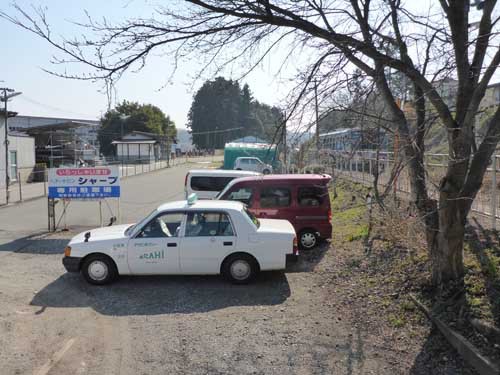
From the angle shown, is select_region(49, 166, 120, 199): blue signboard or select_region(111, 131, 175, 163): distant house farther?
select_region(111, 131, 175, 163): distant house

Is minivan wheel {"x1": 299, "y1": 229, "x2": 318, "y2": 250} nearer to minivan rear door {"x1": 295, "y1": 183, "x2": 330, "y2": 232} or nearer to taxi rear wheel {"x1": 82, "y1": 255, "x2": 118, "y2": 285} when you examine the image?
minivan rear door {"x1": 295, "y1": 183, "x2": 330, "y2": 232}

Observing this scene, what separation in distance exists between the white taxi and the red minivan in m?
2.38

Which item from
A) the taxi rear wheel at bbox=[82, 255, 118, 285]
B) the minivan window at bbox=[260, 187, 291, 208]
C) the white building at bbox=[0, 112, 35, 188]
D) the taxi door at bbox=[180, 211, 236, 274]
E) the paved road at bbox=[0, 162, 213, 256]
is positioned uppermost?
the white building at bbox=[0, 112, 35, 188]

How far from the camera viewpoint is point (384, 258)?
8188mm

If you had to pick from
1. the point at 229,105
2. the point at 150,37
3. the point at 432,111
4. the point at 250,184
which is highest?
the point at 229,105

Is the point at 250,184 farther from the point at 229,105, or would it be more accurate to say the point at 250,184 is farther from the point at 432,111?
the point at 229,105

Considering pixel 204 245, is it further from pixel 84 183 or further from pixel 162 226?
pixel 84 183

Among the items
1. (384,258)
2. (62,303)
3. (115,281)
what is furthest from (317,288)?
(62,303)

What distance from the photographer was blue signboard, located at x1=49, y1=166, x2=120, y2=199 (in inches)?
508

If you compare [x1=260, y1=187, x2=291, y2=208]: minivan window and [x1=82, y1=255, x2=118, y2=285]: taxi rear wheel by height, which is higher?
[x1=260, y1=187, x2=291, y2=208]: minivan window

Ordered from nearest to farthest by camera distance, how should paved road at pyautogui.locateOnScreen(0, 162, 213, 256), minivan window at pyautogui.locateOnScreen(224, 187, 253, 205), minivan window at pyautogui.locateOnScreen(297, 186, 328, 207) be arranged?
minivan window at pyautogui.locateOnScreen(297, 186, 328, 207), minivan window at pyautogui.locateOnScreen(224, 187, 253, 205), paved road at pyautogui.locateOnScreen(0, 162, 213, 256)

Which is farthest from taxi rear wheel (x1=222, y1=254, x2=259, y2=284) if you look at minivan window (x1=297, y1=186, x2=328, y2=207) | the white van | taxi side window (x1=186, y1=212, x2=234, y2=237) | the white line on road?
the white van

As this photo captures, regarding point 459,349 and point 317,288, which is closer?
point 459,349

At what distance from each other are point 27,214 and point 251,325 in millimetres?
14608
